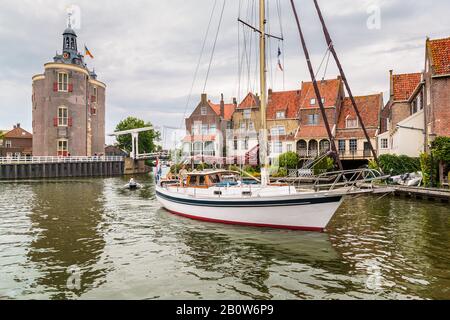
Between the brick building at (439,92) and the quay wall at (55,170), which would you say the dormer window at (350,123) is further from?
the quay wall at (55,170)

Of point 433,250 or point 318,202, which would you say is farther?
point 318,202

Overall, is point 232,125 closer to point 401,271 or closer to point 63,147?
point 63,147

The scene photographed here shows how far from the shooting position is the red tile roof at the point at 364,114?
1864 inches

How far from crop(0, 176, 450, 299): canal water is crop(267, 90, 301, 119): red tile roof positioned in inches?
1317

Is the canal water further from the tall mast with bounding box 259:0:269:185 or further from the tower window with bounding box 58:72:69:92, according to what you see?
the tower window with bounding box 58:72:69:92

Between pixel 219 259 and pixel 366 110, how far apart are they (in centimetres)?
4364

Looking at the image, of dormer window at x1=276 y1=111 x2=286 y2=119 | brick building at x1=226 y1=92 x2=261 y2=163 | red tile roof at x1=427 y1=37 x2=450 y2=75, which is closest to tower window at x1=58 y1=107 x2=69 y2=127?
brick building at x1=226 y1=92 x2=261 y2=163

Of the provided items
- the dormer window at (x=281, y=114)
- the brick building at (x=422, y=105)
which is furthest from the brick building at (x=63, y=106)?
the brick building at (x=422, y=105)

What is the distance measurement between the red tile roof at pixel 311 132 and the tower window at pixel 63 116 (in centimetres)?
4392

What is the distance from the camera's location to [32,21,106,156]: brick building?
63.2m

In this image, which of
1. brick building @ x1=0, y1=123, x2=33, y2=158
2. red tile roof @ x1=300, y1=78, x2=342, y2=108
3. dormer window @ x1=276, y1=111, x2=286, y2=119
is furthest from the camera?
brick building @ x1=0, y1=123, x2=33, y2=158
